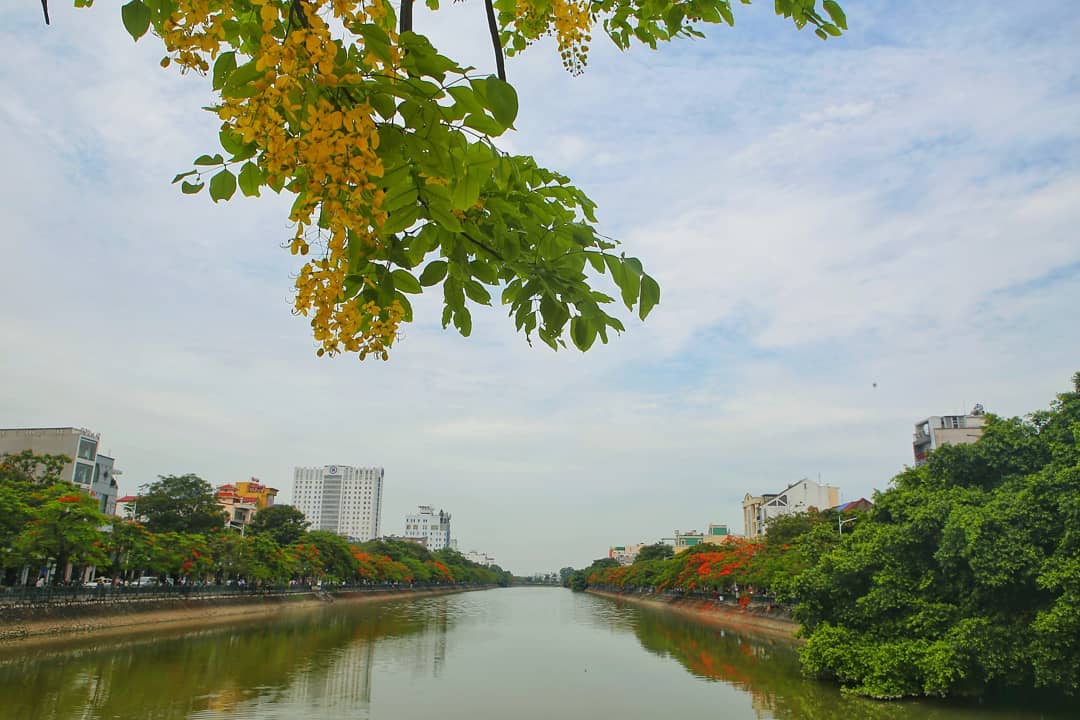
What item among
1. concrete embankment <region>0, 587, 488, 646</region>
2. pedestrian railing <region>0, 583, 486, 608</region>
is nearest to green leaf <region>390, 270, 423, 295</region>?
concrete embankment <region>0, 587, 488, 646</region>

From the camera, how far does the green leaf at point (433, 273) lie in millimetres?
2113

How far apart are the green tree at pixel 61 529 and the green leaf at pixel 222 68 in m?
22.7

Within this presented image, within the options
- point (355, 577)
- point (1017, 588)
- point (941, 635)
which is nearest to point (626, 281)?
point (1017, 588)

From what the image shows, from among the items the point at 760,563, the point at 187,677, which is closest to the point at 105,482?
the point at 187,677

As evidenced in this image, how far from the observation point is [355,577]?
58.2 meters

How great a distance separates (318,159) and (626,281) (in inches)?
30.0

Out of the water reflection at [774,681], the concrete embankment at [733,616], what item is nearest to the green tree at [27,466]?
the water reflection at [774,681]

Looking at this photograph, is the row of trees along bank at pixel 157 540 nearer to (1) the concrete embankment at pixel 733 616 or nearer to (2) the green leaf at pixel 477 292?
(1) the concrete embankment at pixel 733 616

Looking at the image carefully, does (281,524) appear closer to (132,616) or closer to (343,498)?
(132,616)

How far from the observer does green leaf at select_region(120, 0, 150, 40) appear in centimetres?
174

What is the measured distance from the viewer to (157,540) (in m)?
28.5

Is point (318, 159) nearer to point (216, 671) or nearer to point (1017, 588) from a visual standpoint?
point (1017, 588)

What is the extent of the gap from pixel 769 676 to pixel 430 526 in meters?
148

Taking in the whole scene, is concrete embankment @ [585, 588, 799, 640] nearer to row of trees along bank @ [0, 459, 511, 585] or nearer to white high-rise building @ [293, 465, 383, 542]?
row of trees along bank @ [0, 459, 511, 585]
